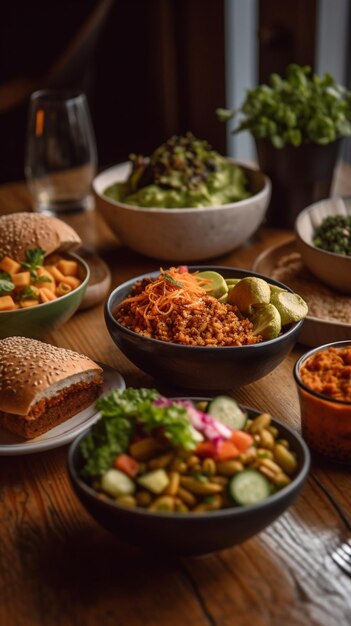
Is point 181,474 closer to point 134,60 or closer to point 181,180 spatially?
point 181,180

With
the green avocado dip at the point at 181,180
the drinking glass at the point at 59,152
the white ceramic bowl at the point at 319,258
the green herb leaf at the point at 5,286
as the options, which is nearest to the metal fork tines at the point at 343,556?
the white ceramic bowl at the point at 319,258

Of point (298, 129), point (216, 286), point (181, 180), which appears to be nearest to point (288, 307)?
point (216, 286)

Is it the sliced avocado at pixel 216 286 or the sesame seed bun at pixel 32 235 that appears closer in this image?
the sliced avocado at pixel 216 286

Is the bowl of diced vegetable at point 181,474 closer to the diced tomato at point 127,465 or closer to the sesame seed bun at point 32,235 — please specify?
the diced tomato at point 127,465

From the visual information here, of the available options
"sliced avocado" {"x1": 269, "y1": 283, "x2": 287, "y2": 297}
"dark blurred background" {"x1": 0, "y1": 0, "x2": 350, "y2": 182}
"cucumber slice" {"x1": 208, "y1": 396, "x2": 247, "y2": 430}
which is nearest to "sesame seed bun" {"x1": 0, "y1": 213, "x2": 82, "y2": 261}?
"sliced avocado" {"x1": 269, "y1": 283, "x2": 287, "y2": 297}

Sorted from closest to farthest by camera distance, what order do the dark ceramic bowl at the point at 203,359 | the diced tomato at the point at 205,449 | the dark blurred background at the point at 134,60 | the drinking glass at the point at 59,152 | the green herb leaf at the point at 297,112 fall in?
the diced tomato at the point at 205,449
the dark ceramic bowl at the point at 203,359
the green herb leaf at the point at 297,112
the drinking glass at the point at 59,152
the dark blurred background at the point at 134,60

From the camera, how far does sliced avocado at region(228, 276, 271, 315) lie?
165 cm

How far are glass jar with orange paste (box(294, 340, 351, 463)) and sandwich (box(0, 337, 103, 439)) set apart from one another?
44 cm

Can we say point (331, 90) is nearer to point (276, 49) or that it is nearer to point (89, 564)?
point (276, 49)

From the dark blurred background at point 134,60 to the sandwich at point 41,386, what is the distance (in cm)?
217

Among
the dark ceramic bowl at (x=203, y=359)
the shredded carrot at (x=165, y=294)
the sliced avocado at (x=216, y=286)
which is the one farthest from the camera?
the sliced avocado at (x=216, y=286)

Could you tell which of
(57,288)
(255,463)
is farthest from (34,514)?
(57,288)

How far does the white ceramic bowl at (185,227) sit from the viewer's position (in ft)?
7.43

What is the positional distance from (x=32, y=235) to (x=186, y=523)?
1128 mm
